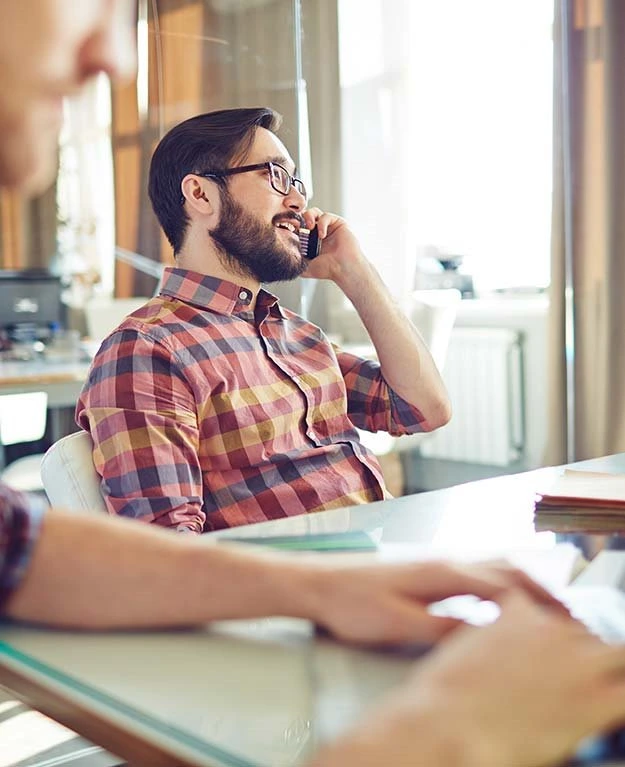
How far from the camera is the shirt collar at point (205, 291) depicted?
5.75 ft

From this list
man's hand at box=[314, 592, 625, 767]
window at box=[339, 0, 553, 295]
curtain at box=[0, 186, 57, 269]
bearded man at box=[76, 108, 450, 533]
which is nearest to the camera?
man's hand at box=[314, 592, 625, 767]

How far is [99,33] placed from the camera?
58cm

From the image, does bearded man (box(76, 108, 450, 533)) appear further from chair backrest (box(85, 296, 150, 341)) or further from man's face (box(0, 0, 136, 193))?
chair backrest (box(85, 296, 150, 341))

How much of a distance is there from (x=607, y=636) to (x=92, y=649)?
1.07ft

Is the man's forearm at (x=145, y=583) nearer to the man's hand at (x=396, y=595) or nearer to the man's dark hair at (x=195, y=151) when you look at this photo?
the man's hand at (x=396, y=595)

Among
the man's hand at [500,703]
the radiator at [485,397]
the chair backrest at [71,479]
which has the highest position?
the man's hand at [500,703]

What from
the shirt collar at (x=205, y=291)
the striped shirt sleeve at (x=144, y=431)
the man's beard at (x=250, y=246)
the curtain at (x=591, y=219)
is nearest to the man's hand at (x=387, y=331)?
the man's beard at (x=250, y=246)

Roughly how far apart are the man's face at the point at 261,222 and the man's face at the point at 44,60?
1206mm

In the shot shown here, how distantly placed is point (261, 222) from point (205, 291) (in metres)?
0.22

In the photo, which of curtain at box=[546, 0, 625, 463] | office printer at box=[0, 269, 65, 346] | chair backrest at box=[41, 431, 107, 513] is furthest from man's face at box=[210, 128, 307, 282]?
office printer at box=[0, 269, 65, 346]

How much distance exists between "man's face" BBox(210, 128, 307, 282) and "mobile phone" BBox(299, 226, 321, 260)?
2 centimetres

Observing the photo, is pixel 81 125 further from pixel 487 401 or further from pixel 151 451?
pixel 151 451

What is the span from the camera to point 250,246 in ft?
6.18

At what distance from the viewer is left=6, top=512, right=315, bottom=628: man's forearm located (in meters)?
0.69
